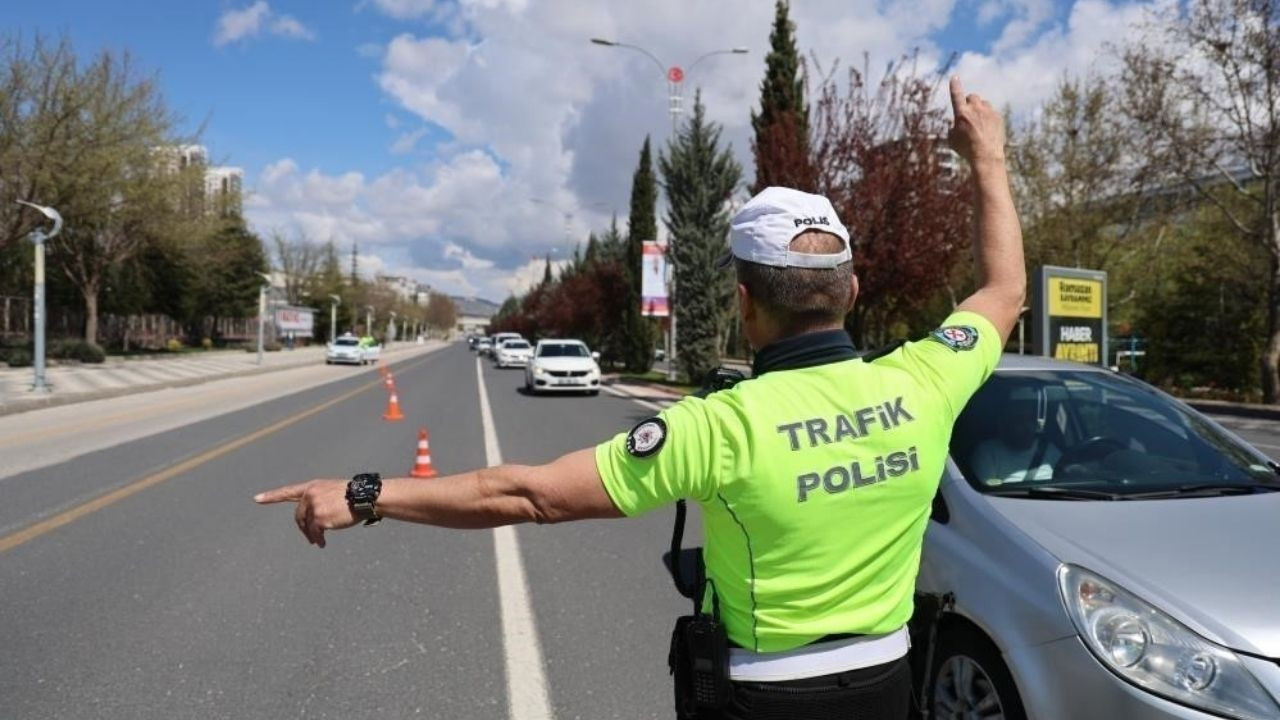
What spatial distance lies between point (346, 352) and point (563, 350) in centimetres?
2602

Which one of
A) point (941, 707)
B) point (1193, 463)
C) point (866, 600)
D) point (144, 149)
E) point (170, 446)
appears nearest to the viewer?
point (866, 600)

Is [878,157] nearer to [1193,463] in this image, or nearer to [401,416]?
[401,416]

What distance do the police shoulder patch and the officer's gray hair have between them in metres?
0.28

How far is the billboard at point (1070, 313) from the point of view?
529 inches

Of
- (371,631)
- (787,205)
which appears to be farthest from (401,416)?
(787,205)

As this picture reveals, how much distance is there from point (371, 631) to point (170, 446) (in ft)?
30.0

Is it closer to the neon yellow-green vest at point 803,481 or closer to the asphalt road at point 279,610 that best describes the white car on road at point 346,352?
the asphalt road at point 279,610

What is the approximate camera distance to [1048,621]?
2654 millimetres

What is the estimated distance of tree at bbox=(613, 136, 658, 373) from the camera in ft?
129

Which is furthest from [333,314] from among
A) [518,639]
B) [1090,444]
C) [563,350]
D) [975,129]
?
[975,129]

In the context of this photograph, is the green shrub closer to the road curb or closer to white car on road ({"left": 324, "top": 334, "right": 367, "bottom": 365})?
white car on road ({"left": 324, "top": 334, "right": 367, "bottom": 365})

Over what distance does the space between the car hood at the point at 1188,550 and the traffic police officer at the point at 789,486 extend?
109 centimetres

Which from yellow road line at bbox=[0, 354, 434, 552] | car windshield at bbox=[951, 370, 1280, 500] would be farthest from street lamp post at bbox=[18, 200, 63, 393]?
car windshield at bbox=[951, 370, 1280, 500]

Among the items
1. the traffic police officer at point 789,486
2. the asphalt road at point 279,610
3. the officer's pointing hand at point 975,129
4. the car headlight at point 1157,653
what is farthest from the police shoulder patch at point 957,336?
the asphalt road at point 279,610
